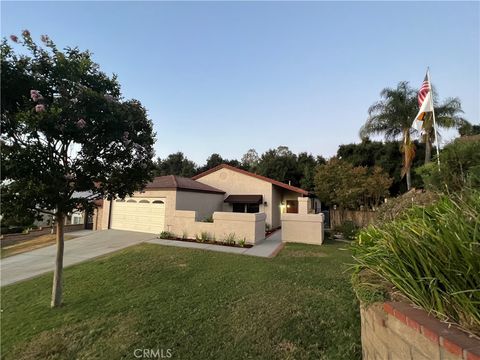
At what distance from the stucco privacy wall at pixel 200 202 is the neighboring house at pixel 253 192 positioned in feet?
2.92

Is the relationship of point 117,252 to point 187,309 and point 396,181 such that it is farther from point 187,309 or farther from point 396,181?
point 396,181

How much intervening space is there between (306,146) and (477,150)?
34859mm

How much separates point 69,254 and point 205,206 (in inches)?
361

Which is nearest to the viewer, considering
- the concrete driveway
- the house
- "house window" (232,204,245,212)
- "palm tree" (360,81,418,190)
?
the concrete driveway

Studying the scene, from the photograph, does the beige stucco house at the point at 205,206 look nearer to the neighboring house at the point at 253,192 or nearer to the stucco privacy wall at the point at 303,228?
the neighboring house at the point at 253,192

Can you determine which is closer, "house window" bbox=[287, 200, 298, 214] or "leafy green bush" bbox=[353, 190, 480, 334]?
"leafy green bush" bbox=[353, 190, 480, 334]

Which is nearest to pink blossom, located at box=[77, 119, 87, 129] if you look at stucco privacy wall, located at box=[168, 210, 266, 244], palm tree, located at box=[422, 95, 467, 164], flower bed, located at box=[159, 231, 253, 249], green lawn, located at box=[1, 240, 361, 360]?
green lawn, located at box=[1, 240, 361, 360]

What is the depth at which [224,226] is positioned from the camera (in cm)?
1304

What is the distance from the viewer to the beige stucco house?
13148 mm

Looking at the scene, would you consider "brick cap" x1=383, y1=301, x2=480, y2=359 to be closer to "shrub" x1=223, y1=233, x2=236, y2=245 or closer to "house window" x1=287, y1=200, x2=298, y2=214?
"shrub" x1=223, y1=233, x2=236, y2=245

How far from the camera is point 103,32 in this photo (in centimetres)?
840

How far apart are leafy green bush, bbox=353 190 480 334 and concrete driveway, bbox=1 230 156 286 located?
36.9 ft

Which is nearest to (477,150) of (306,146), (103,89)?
(103,89)

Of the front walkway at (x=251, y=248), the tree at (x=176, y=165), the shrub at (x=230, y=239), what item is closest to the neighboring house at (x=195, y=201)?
the front walkway at (x=251, y=248)
